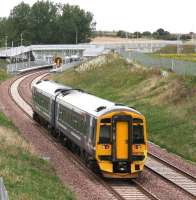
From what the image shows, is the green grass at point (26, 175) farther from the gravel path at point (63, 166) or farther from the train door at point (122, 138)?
the train door at point (122, 138)

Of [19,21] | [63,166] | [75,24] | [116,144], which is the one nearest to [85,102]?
[63,166]

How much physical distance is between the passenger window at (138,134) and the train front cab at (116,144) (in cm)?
8

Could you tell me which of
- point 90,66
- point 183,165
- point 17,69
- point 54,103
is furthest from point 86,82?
point 183,165

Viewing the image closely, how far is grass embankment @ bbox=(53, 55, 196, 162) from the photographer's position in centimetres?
3365

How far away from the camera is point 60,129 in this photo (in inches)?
1241

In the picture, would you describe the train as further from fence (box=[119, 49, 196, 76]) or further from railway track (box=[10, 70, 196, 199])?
fence (box=[119, 49, 196, 76])

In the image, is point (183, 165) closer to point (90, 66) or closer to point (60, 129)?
point (60, 129)

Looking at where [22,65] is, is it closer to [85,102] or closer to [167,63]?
[167,63]

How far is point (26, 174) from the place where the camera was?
20.7m

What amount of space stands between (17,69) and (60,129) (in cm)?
7161

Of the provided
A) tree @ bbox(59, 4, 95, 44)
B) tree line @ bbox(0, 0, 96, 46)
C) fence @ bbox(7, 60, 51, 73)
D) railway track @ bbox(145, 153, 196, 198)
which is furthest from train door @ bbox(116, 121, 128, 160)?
tree @ bbox(59, 4, 95, 44)

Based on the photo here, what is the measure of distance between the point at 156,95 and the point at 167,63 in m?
9.26

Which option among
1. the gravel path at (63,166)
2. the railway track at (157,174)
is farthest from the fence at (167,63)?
the railway track at (157,174)

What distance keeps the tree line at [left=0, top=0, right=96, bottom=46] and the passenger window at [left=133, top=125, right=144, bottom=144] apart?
135m
